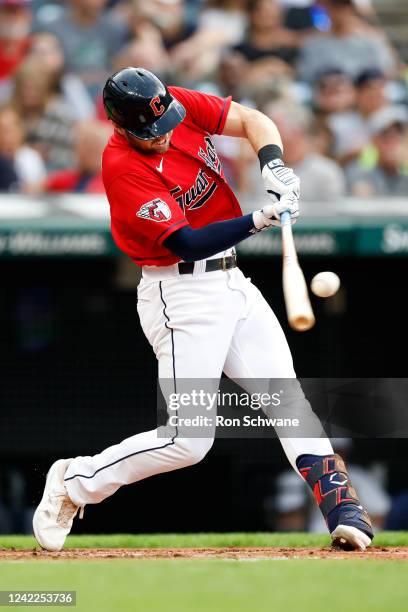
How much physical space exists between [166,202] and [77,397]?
135 inches

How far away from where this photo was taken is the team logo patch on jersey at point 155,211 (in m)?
3.93

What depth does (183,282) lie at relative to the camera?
13.6ft

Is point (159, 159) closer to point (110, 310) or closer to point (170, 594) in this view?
point (170, 594)

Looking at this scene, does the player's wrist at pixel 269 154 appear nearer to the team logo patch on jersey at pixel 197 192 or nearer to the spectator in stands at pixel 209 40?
the team logo patch on jersey at pixel 197 192

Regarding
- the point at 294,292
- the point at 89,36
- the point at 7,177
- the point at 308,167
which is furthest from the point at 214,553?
the point at 89,36

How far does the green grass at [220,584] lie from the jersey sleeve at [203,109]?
5.09ft

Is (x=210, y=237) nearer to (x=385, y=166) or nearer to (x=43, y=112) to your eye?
(x=385, y=166)

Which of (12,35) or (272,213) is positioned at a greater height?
(12,35)

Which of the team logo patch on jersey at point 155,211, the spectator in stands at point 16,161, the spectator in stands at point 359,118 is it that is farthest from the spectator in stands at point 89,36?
the team logo patch on jersey at point 155,211

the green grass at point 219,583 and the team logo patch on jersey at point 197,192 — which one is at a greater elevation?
the team logo patch on jersey at point 197,192

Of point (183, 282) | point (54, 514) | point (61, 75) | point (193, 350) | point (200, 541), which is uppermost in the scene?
point (61, 75)

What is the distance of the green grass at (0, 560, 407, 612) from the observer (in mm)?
2916

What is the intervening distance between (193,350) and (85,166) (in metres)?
3.63

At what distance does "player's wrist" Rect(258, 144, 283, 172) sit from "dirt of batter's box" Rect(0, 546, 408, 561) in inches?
53.1
